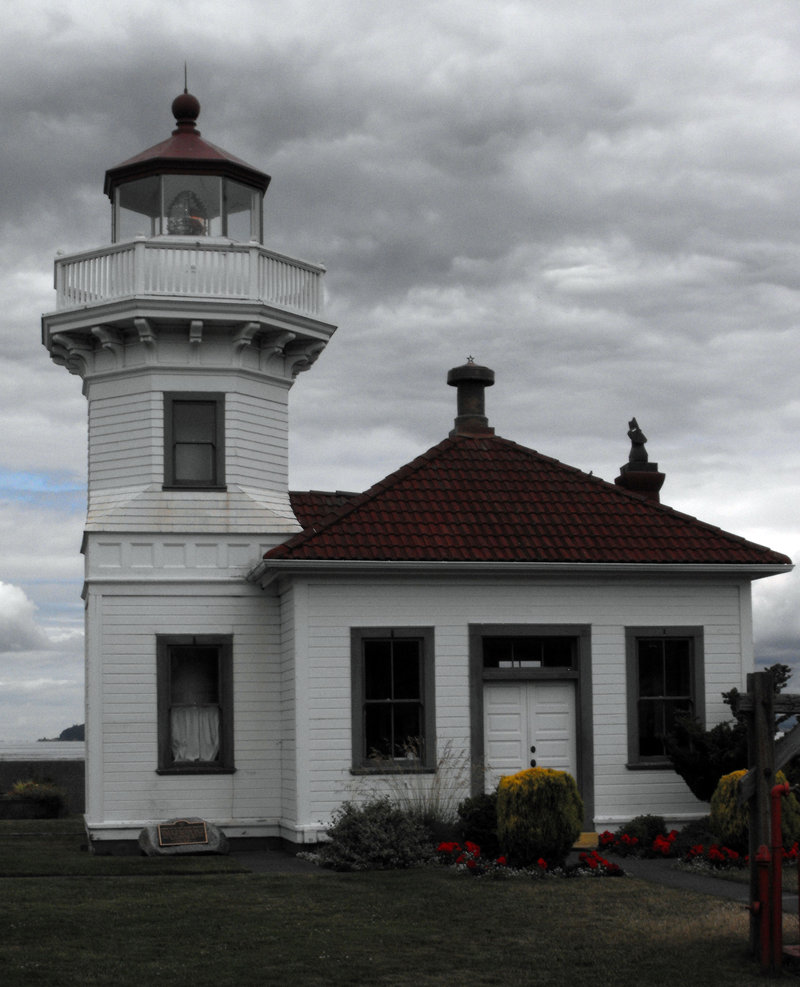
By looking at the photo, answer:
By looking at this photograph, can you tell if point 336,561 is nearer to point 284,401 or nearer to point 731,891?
point 284,401

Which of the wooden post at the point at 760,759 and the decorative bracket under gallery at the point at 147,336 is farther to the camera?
the decorative bracket under gallery at the point at 147,336

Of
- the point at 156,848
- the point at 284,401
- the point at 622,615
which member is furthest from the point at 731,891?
the point at 284,401

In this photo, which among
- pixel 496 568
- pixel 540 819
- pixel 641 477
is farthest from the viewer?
pixel 641 477

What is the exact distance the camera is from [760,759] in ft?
33.2

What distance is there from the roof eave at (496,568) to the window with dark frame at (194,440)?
1.51m

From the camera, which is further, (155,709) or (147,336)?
(147,336)

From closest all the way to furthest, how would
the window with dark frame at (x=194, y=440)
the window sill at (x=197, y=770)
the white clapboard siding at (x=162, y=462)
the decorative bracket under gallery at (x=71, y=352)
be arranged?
the window sill at (x=197, y=770)
the white clapboard siding at (x=162, y=462)
the window with dark frame at (x=194, y=440)
the decorative bracket under gallery at (x=71, y=352)

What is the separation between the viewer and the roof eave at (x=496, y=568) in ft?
57.1

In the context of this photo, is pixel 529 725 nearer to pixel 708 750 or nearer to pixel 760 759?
pixel 708 750

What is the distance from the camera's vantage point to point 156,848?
17.1 meters

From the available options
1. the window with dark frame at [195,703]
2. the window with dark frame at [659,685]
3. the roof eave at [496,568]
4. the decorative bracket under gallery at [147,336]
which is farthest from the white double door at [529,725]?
the decorative bracket under gallery at [147,336]

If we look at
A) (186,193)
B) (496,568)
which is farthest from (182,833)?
(186,193)

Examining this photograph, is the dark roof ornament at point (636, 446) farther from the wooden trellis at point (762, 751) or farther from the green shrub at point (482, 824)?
the wooden trellis at point (762, 751)

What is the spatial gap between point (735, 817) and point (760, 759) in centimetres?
540
